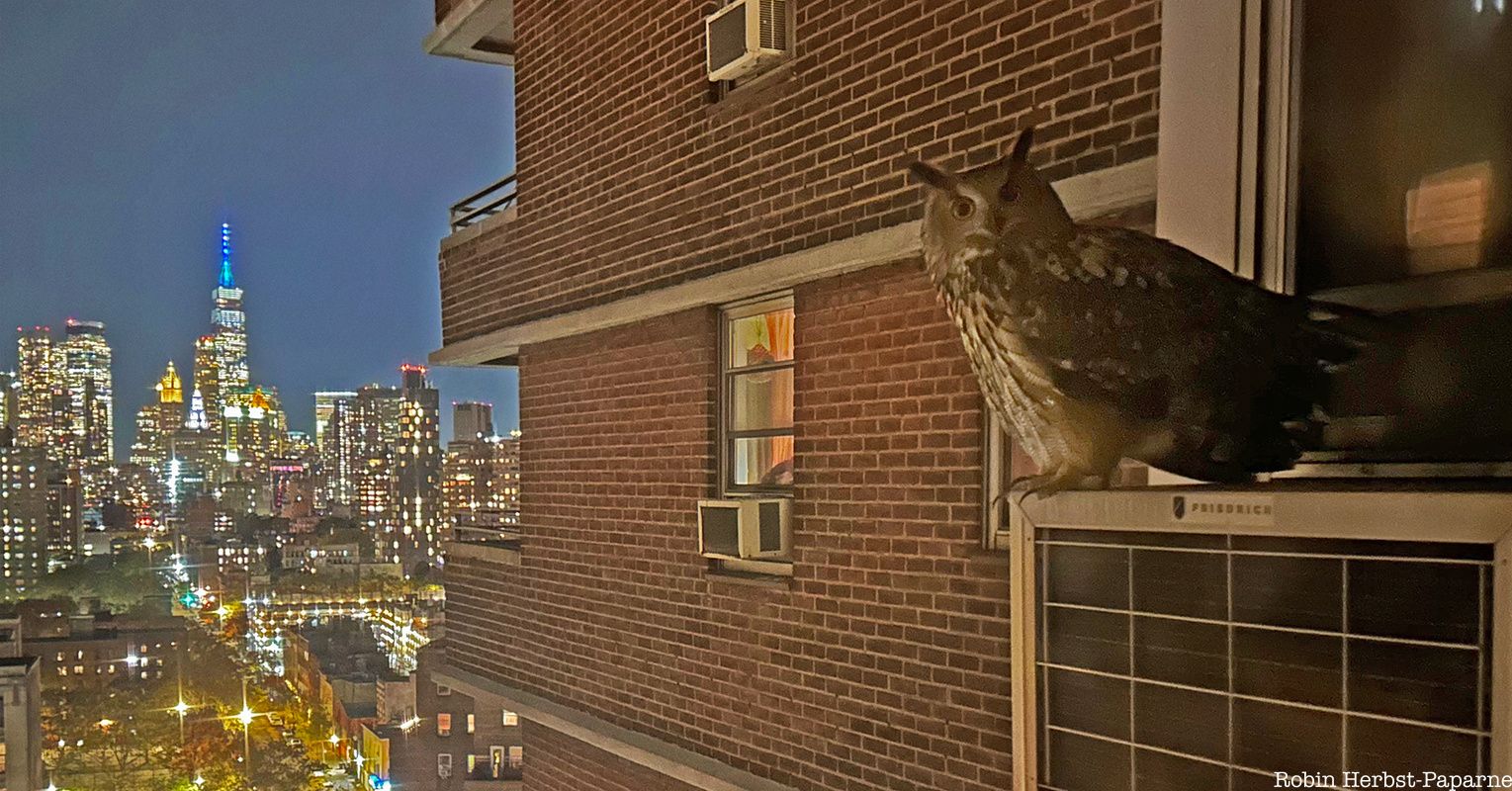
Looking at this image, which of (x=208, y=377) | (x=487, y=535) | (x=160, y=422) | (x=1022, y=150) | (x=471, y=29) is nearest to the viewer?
(x=1022, y=150)

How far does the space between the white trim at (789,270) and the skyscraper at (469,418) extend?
41.8 feet

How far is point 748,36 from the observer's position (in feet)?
14.6

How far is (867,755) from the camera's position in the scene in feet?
13.4

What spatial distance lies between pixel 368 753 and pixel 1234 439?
89.9 ft

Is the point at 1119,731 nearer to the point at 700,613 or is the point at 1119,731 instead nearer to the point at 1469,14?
the point at 1469,14

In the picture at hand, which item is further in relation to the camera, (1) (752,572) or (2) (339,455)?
(2) (339,455)

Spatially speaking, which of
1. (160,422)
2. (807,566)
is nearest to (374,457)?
(160,422)

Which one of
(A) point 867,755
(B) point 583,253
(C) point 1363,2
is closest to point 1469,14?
(C) point 1363,2

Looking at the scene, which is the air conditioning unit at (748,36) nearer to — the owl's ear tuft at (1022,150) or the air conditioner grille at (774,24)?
the air conditioner grille at (774,24)

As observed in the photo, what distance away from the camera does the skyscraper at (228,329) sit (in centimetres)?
8300

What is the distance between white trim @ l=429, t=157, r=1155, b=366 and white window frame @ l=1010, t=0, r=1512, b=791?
174 millimetres

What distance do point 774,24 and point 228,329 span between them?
105233 mm

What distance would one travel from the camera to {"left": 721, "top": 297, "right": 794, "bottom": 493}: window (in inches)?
187

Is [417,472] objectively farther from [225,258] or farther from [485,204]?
[225,258]
